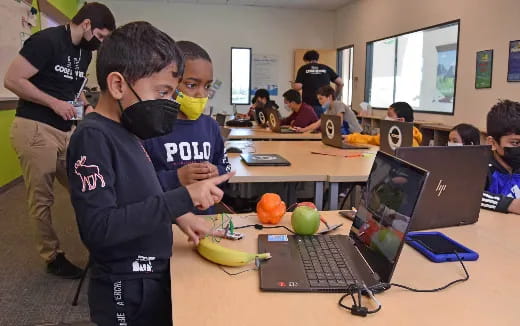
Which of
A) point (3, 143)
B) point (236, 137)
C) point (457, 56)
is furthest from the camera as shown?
point (457, 56)

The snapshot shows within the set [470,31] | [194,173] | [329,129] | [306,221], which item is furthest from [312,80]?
[306,221]

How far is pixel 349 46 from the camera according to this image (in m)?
8.91

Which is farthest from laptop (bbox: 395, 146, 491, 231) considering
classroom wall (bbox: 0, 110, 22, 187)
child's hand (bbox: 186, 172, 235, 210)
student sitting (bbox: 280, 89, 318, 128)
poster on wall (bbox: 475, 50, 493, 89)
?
classroom wall (bbox: 0, 110, 22, 187)

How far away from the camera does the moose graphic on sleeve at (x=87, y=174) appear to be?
36.4 inches

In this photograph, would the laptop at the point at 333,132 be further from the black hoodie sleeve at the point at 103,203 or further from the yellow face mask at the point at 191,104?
the black hoodie sleeve at the point at 103,203

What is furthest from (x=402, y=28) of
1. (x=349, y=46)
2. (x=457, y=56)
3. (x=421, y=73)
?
(x=349, y=46)

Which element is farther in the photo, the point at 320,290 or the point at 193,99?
the point at 193,99

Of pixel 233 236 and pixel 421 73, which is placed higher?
pixel 421 73

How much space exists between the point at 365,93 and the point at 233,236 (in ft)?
24.8

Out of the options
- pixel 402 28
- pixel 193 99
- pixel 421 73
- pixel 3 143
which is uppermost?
pixel 402 28

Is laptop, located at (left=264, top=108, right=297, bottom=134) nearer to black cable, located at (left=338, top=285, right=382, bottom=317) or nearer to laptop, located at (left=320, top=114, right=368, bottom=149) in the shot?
laptop, located at (left=320, top=114, right=368, bottom=149)

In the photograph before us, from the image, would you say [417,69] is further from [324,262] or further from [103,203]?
[103,203]

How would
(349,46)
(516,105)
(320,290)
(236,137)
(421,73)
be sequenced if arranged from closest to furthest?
(320,290) < (516,105) < (236,137) < (421,73) < (349,46)

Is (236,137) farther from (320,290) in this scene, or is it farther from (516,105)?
(320,290)
